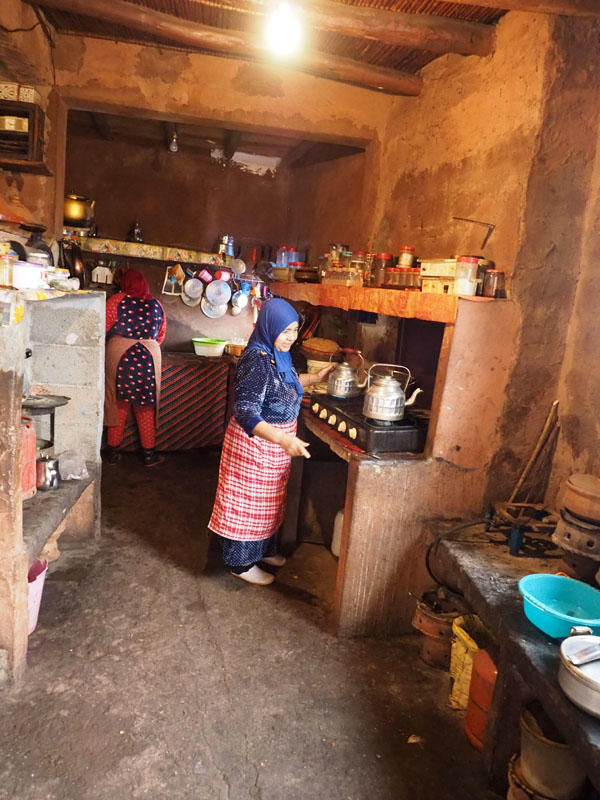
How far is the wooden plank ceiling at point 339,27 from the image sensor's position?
142 inches

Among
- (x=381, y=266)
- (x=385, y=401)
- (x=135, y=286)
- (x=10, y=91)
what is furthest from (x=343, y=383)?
(x=10, y=91)

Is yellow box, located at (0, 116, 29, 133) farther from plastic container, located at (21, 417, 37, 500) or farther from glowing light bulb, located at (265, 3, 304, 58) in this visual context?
plastic container, located at (21, 417, 37, 500)

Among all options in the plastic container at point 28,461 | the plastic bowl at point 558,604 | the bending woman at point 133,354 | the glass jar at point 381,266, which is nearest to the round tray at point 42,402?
the plastic container at point 28,461

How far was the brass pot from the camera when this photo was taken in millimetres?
6652

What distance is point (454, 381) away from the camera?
3248mm

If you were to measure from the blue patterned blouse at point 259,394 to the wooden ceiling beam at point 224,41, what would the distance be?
102 inches

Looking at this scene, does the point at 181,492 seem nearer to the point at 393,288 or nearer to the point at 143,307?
the point at 143,307

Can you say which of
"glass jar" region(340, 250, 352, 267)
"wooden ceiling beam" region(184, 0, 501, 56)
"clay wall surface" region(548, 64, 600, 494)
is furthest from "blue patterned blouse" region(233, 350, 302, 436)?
"wooden ceiling beam" region(184, 0, 501, 56)

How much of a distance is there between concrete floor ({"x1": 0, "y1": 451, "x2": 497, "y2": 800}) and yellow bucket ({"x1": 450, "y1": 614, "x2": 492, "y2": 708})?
4.0 inches

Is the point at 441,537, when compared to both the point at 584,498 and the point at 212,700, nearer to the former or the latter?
the point at 584,498

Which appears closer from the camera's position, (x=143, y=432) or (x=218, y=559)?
(x=218, y=559)

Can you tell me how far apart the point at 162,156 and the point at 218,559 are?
20.4 ft

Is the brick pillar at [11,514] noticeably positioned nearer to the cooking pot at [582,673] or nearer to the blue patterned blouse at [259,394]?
the blue patterned blouse at [259,394]

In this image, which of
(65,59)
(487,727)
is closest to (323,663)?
(487,727)
